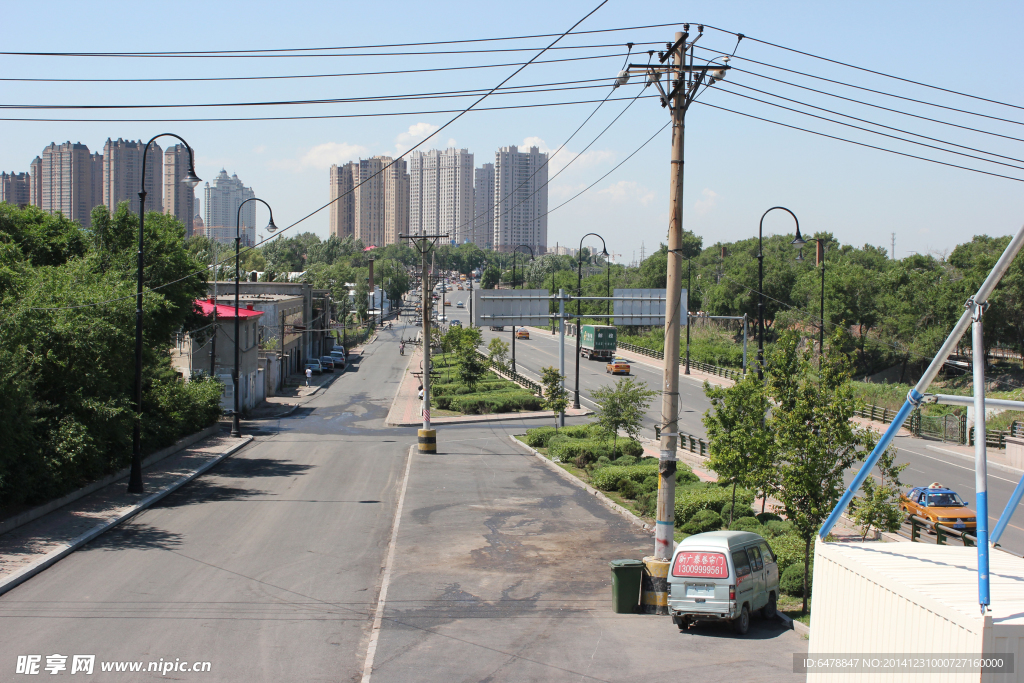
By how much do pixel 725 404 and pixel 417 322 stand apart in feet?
387

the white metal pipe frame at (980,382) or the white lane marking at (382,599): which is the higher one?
the white metal pipe frame at (980,382)

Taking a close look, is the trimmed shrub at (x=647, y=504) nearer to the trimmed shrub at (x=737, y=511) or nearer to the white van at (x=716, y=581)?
the trimmed shrub at (x=737, y=511)

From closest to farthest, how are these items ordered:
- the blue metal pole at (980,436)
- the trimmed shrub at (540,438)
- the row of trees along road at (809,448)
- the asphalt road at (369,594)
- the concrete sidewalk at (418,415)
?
the blue metal pole at (980,436), the asphalt road at (369,594), the row of trees along road at (809,448), the trimmed shrub at (540,438), the concrete sidewalk at (418,415)

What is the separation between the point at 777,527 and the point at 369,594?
1006 cm

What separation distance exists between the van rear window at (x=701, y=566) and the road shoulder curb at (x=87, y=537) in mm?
11833

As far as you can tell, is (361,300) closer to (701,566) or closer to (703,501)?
(703,501)

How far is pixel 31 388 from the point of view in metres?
19.1

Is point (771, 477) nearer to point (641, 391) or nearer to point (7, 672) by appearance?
point (7, 672)

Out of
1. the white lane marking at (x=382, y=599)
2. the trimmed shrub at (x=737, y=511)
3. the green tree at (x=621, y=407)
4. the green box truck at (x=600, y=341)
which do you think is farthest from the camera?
the green box truck at (x=600, y=341)

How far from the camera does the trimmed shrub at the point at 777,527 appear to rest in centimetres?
1856

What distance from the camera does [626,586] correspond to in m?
14.0

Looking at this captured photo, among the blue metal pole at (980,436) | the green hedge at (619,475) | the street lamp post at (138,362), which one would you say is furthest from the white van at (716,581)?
the street lamp post at (138,362)

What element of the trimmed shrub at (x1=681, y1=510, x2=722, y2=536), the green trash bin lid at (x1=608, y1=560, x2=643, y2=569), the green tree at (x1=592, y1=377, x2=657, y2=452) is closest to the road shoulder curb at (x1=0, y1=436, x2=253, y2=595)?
the green trash bin lid at (x1=608, y1=560, x2=643, y2=569)

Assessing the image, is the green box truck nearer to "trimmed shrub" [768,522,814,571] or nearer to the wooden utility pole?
"trimmed shrub" [768,522,814,571]
